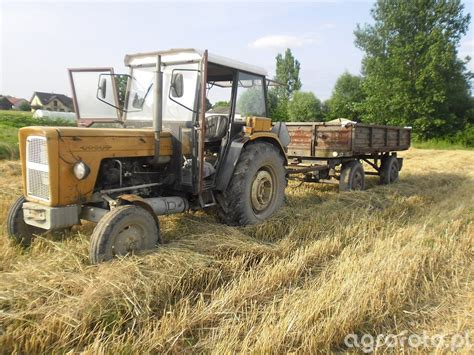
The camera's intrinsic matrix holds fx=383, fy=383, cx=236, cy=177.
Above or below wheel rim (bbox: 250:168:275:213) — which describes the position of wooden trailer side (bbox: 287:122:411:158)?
above

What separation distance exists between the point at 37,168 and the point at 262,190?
2787mm

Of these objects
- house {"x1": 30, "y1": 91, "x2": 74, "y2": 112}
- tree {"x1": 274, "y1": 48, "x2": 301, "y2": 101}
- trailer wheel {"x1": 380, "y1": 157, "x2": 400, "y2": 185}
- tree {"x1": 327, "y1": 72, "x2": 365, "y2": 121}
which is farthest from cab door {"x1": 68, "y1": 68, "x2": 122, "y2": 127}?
house {"x1": 30, "y1": 91, "x2": 74, "y2": 112}

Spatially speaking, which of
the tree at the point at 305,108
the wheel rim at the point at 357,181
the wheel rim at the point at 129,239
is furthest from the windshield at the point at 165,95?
the tree at the point at 305,108

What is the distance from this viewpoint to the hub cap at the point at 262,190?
5121 mm

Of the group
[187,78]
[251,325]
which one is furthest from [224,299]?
[187,78]

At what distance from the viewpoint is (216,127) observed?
Answer: 16.4 ft

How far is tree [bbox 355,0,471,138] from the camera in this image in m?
25.3

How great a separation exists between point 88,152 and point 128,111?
1287 mm

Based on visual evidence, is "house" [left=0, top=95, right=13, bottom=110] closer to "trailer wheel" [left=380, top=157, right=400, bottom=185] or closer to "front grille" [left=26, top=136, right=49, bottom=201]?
"trailer wheel" [left=380, top=157, right=400, bottom=185]

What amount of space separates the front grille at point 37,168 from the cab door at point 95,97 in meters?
0.85

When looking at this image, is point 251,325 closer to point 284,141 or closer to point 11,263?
point 11,263

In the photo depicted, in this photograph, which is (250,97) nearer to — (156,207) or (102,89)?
(102,89)

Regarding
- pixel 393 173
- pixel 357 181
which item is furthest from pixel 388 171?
pixel 357 181

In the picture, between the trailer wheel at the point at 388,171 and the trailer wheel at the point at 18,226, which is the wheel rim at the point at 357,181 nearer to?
the trailer wheel at the point at 388,171
